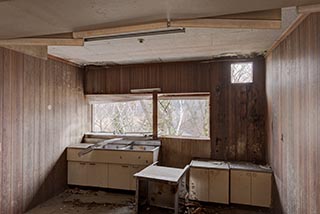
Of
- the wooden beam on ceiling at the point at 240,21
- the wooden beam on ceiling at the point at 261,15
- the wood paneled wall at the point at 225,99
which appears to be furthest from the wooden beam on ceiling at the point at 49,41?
the wood paneled wall at the point at 225,99

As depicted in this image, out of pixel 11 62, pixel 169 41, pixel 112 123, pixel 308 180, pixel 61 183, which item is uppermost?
pixel 169 41

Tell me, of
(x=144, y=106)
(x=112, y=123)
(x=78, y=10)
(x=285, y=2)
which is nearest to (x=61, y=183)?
(x=112, y=123)

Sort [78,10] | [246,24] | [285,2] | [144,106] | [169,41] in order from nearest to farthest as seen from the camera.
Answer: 1. [285,2]
2. [78,10]
3. [246,24]
4. [169,41]
5. [144,106]

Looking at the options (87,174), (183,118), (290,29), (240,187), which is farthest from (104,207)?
(290,29)

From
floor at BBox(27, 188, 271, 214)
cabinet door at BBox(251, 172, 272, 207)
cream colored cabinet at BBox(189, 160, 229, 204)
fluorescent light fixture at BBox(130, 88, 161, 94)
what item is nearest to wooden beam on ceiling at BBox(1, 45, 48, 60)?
fluorescent light fixture at BBox(130, 88, 161, 94)

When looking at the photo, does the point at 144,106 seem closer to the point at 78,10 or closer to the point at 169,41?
the point at 169,41

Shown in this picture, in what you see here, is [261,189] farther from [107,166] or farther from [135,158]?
[107,166]

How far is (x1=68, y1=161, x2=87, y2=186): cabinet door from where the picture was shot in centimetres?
443

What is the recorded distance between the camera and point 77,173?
14.6 ft

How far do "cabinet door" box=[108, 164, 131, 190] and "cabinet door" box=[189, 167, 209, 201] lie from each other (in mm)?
1228

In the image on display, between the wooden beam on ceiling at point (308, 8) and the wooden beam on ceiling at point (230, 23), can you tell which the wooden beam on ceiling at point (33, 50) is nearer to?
the wooden beam on ceiling at point (230, 23)

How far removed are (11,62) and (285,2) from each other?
3442 mm

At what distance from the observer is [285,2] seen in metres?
1.51

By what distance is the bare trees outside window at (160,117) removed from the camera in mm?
4754
